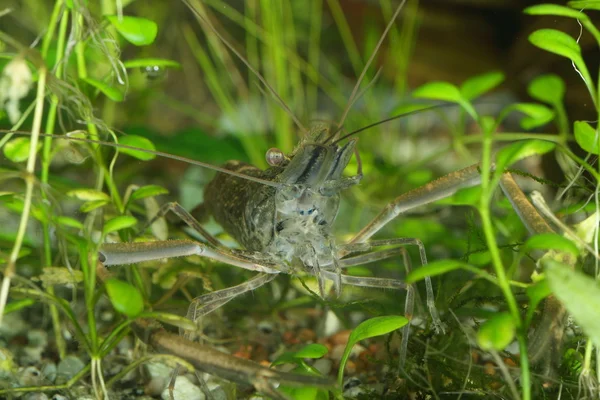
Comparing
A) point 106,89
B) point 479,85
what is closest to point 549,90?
point 479,85

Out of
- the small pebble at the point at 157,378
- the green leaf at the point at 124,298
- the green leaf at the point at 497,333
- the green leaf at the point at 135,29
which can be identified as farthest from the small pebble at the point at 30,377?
the green leaf at the point at 497,333

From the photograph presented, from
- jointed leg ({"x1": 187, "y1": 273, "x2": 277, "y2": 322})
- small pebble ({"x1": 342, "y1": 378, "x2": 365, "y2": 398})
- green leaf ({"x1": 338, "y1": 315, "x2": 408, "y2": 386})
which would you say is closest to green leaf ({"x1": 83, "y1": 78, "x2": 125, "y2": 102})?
jointed leg ({"x1": 187, "y1": 273, "x2": 277, "y2": 322})

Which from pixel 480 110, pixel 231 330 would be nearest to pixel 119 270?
pixel 231 330

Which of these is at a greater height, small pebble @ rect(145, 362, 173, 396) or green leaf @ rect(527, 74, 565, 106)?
green leaf @ rect(527, 74, 565, 106)

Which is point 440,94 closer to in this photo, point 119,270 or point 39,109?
point 39,109

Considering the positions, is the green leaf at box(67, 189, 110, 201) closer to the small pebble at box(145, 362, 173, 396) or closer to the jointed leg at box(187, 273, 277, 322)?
the jointed leg at box(187, 273, 277, 322)

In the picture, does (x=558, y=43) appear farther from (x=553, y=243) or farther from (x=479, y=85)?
(x=479, y=85)

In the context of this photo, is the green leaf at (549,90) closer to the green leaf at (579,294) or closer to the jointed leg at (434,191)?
the jointed leg at (434,191)
